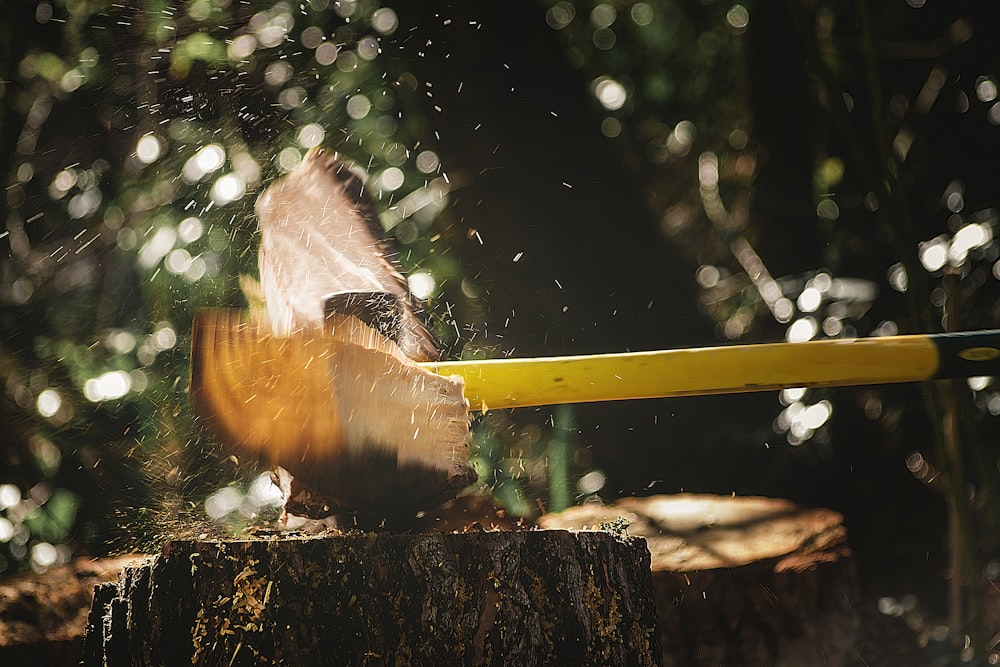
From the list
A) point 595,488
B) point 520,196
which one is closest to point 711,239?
point 520,196

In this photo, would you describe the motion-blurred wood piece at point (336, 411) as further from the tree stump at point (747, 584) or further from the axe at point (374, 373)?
the tree stump at point (747, 584)

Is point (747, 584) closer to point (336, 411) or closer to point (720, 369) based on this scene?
point (720, 369)

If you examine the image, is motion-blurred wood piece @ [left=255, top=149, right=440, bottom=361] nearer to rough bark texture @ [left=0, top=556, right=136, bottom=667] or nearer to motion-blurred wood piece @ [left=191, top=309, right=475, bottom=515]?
motion-blurred wood piece @ [left=191, top=309, right=475, bottom=515]

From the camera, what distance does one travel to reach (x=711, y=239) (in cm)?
262

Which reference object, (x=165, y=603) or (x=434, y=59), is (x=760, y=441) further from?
(x=165, y=603)

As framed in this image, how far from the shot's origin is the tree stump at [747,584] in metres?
1.33

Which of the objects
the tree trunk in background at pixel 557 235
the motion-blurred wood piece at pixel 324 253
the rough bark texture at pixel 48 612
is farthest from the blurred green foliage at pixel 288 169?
the motion-blurred wood piece at pixel 324 253

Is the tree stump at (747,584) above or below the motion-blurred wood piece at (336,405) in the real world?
below

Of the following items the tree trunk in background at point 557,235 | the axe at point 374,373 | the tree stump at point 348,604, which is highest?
the axe at point 374,373

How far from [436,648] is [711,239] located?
2.10 metres

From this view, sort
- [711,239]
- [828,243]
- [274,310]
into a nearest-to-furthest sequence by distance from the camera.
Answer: [274,310] < [828,243] < [711,239]

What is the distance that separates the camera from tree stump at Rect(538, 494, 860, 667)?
4.37 feet

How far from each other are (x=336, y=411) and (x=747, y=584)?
35.3 inches

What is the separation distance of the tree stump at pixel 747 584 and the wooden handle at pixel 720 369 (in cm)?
37
